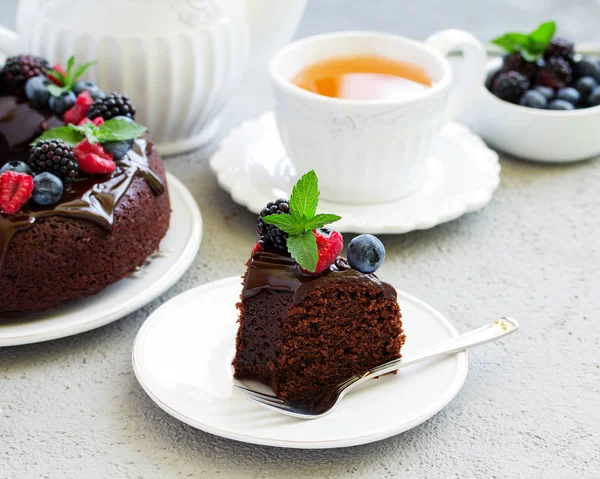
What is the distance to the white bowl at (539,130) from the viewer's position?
248 centimetres

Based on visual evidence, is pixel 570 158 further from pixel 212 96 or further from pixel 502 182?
pixel 212 96

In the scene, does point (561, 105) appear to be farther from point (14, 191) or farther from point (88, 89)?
point (14, 191)

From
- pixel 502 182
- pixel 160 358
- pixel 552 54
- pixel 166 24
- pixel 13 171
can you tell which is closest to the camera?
pixel 160 358

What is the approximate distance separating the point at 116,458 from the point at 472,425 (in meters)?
0.66

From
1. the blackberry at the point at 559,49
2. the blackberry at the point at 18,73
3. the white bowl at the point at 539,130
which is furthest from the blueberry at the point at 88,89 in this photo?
the blackberry at the point at 559,49

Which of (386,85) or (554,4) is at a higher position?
(386,85)

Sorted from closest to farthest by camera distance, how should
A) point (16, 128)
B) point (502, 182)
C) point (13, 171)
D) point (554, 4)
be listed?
1. point (13, 171)
2. point (16, 128)
3. point (502, 182)
4. point (554, 4)

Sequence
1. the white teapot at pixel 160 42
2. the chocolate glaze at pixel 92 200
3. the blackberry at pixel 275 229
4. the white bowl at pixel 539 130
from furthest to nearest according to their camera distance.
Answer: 1. the white bowl at pixel 539 130
2. the white teapot at pixel 160 42
3. the chocolate glaze at pixel 92 200
4. the blackberry at pixel 275 229

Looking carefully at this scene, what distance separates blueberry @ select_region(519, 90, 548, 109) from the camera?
254 centimetres

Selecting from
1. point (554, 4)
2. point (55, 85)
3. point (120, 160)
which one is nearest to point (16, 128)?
point (55, 85)

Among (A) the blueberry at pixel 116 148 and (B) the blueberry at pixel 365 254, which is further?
(A) the blueberry at pixel 116 148

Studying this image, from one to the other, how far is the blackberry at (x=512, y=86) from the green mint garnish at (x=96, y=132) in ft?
3.84

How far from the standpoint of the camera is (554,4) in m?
3.60

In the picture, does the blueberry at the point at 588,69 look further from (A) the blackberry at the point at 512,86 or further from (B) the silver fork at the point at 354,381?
(B) the silver fork at the point at 354,381
